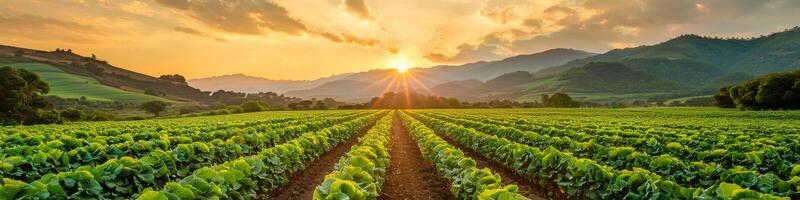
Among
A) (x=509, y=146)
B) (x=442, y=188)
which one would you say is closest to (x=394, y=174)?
(x=442, y=188)

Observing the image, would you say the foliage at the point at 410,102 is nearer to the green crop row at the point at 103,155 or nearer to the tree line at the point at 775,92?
the tree line at the point at 775,92

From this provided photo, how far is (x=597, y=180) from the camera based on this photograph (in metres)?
8.59

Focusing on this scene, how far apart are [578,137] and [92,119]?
69774 millimetres

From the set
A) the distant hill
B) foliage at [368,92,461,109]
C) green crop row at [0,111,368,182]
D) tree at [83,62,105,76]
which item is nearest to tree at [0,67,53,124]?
green crop row at [0,111,368,182]

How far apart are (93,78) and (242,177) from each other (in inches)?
7316

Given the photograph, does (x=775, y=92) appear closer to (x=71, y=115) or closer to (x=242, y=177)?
(x=242, y=177)

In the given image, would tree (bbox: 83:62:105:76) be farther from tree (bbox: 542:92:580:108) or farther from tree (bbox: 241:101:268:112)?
tree (bbox: 542:92:580:108)

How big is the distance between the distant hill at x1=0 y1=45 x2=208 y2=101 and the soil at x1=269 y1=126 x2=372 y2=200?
448 ft

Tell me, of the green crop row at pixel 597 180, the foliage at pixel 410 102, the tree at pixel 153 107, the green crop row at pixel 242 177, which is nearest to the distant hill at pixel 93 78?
the tree at pixel 153 107

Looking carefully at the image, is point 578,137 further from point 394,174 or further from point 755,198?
point 755,198

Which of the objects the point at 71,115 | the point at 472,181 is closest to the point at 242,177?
the point at 472,181

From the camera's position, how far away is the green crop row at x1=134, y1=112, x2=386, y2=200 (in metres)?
5.85

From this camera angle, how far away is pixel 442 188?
12.4 metres

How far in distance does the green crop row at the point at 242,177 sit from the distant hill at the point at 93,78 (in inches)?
5507
